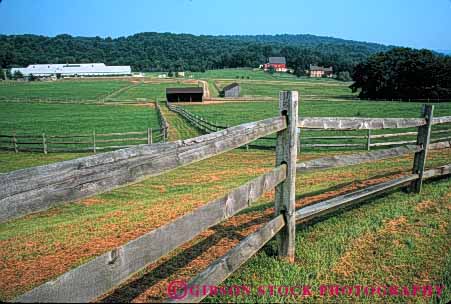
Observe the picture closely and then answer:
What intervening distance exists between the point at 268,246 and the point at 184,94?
6010cm

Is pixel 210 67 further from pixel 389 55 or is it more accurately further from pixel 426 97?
pixel 426 97

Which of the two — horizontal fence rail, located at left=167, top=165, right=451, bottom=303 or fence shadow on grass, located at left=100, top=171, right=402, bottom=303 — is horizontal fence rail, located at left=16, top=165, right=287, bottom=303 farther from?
fence shadow on grass, located at left=100, top=171, right=402, bottom=303

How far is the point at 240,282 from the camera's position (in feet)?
11.1

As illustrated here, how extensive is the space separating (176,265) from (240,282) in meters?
0.77

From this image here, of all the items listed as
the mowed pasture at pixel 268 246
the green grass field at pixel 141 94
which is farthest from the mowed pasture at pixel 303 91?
the mowed pasture at pixel 268 246

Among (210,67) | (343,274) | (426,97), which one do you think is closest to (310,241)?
(343,274)

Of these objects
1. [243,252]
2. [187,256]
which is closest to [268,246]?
[187,256]

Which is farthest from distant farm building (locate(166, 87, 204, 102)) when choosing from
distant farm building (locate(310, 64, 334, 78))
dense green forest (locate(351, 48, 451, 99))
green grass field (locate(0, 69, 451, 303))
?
distant farm building (locate(310, 64, 334, 78))

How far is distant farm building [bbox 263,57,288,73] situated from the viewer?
183 meters

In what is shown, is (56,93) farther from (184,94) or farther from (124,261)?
(124,261)

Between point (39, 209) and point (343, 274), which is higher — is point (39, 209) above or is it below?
above

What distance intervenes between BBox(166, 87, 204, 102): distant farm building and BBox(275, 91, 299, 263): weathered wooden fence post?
59.6 metres

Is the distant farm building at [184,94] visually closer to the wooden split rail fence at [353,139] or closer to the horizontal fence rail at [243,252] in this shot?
the wooden split rail fence at [353,139]

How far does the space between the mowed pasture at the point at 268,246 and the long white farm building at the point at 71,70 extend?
157866 millimetres
